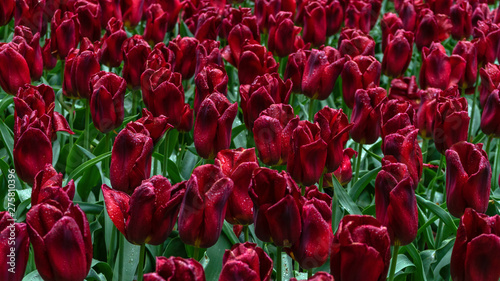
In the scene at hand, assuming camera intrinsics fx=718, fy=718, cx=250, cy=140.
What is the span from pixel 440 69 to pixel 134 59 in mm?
1164

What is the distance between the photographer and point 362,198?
277 cm

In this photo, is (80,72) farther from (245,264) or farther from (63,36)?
(245,264)

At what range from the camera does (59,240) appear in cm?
131

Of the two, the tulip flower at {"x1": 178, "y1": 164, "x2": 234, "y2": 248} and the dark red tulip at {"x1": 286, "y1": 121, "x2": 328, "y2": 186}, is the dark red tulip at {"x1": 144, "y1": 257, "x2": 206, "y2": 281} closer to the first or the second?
the tulip flower at {"x1": 178, "y1": 164, "x2": 234, "y2": 248}

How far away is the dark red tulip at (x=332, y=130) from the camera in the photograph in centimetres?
188

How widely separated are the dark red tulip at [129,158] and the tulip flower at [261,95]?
1.61 ft

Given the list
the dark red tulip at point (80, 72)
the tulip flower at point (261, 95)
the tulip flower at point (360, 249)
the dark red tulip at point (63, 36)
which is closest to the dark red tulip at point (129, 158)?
the tulip flower at point (261, 95)

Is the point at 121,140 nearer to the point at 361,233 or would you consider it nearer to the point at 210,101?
the point at 210,101

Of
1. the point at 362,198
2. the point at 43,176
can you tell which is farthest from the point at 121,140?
the point at 362,198

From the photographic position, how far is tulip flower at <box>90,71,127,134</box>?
2.12 meters

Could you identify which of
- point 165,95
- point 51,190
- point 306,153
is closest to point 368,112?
point 306,153

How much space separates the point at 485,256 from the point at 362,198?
1.35m

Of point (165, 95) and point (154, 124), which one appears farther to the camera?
point (165, 95)

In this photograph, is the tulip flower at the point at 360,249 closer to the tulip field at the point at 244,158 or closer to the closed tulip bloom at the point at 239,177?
the tulip field at the point at 244,158
